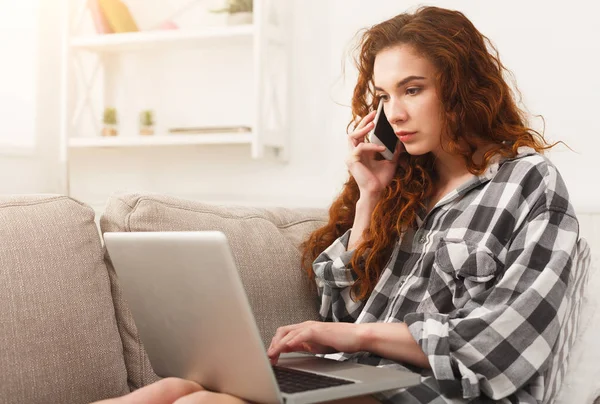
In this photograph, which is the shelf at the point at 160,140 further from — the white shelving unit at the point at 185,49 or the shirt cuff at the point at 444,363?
the shirt cuff at the point at 444,363

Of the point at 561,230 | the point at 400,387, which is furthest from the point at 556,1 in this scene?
the point at 400,387

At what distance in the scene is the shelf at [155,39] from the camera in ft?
9.36

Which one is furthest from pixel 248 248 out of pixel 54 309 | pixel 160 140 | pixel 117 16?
pixel 117 16

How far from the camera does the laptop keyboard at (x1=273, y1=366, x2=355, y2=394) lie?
1175 mm

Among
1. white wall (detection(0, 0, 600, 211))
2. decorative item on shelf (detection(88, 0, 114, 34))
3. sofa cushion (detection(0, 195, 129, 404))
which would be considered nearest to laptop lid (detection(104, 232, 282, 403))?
sofa cushion (detection(0, 195, 129, 404))

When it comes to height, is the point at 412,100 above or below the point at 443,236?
above

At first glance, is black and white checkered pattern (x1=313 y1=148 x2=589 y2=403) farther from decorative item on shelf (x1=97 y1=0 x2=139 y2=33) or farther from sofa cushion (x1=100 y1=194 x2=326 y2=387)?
decorative item on shelf (x1=97 y1=0 x2=139 y2=33)

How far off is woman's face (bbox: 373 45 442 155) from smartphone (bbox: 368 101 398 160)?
0.24ft

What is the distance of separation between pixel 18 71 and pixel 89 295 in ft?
7.11

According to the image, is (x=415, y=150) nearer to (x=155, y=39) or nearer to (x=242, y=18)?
(x=242, y=18)

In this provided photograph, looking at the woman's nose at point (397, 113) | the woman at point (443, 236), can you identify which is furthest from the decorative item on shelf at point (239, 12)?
the woman's nose at point (397, 113)

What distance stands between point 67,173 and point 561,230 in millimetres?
2277

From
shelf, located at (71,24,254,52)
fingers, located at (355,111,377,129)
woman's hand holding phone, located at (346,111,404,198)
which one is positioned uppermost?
shelf, located at (71,24,254,52)

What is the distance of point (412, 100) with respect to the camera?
1.68 m
